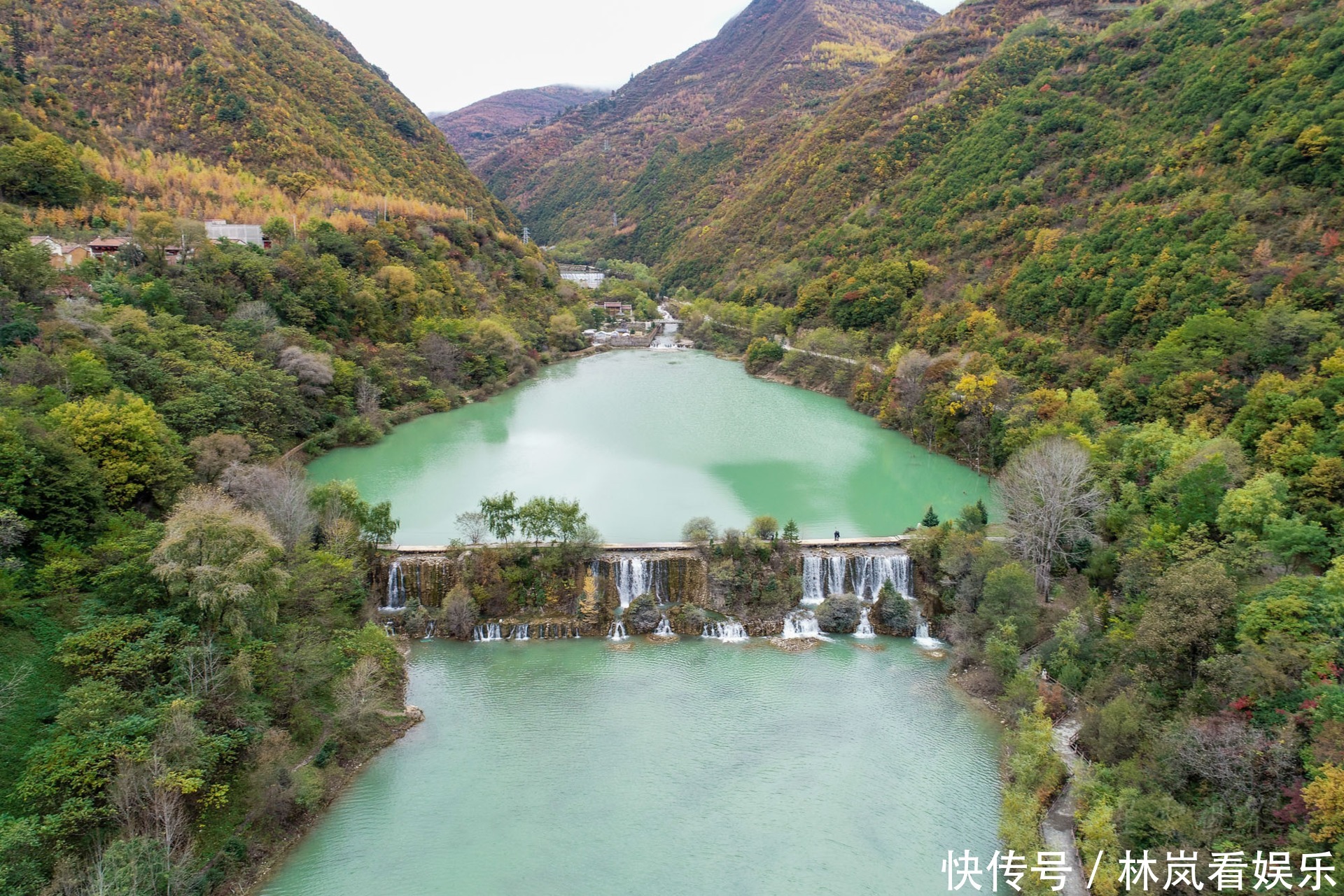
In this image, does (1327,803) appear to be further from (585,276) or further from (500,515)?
(585,276)

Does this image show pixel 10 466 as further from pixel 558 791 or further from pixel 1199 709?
pixel 1199 709

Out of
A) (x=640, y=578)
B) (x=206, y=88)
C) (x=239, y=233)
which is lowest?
(x=640, y=578)

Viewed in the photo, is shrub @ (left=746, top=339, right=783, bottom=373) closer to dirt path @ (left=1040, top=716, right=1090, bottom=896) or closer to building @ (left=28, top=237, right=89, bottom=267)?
building @ (left=28, top=237, right=89, bottom=267)

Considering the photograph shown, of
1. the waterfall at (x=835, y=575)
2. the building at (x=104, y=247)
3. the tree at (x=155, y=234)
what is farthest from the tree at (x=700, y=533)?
the building at (x=104, y=247)

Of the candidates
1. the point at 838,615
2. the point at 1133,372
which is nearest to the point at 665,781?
the point at 838,615

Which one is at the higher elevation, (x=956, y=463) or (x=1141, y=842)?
(x=956, y=463)

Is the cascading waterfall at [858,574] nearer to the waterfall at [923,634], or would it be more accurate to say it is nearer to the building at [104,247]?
the waterfall at [923,634]

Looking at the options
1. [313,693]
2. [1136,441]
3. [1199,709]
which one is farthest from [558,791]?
[1136,441]
